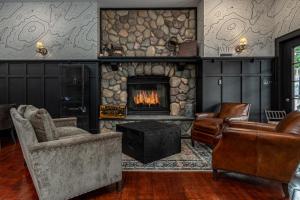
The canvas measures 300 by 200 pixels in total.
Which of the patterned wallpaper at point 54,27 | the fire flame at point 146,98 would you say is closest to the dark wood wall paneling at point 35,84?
the patterned wallpaper at point 54,27

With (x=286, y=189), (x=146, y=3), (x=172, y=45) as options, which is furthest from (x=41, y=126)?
(x=146, y=3)

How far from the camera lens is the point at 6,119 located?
3.84 m

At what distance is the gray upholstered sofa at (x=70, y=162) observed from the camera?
1.73 m

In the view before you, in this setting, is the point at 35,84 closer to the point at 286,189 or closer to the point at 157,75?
the point at 157,75

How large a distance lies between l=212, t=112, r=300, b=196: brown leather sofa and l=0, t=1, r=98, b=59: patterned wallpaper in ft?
12.2

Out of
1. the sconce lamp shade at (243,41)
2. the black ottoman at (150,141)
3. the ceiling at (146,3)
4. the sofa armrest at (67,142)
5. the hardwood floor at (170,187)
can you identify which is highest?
the ceiling at (146,3)

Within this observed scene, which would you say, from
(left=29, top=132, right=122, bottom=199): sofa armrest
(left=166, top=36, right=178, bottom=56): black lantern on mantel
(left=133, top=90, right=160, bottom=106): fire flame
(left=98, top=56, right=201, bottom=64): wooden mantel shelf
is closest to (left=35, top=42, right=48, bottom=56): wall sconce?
(left=98, top=56, right=201, bottom=64): wooden mantel shelf

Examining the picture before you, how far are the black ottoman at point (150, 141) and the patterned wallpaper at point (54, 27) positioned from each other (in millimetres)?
2467

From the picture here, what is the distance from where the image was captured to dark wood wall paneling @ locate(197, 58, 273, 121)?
459cm

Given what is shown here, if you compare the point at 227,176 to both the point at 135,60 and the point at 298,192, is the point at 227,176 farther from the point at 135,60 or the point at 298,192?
the point at 135,60

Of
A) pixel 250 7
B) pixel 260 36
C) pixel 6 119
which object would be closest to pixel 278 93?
pixel 260 36

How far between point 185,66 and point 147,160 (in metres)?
2.79

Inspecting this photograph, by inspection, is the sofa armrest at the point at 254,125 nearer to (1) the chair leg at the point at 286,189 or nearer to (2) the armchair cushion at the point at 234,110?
(1) the chair leg at the point at 286,189

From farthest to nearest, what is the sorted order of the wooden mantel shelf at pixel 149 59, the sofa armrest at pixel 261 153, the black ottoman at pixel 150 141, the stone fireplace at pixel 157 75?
the stone fireplace at pixel 157 75 → the wooden mantel shelf at pixel 149 59 → the black ottoman at pixel 150 141 → the sofa armrest at pixel 261 153
